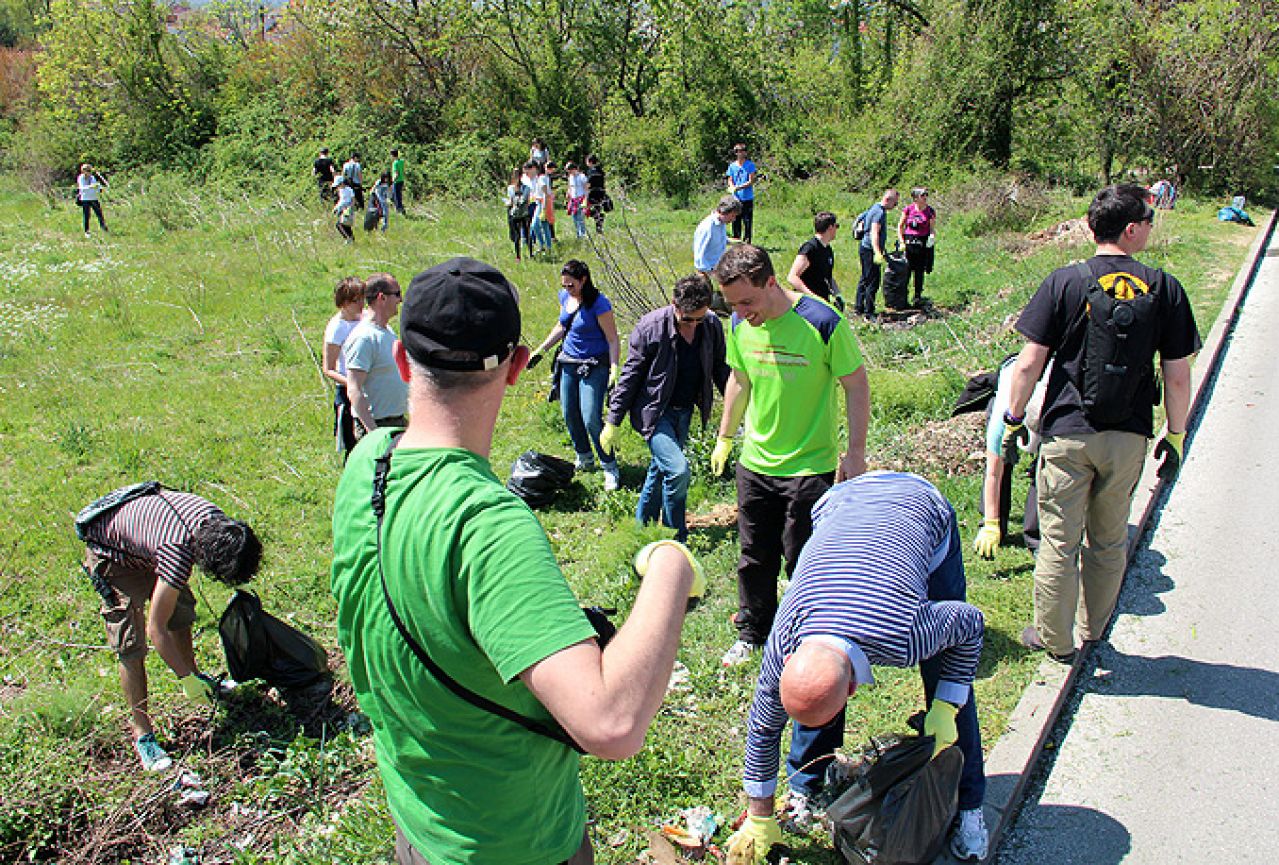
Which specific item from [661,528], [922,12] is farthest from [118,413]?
[922,12]

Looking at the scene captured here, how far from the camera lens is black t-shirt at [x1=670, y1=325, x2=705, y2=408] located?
5.78m

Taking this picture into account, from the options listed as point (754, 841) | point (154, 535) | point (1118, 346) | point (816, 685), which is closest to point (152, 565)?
point (154, 535)

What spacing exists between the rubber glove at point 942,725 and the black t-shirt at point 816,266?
6.78 metres

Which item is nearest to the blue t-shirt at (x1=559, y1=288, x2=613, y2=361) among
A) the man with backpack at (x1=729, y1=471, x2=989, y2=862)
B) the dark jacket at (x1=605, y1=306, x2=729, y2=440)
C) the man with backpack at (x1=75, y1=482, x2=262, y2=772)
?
the dark jacket at (x1=605, y1=306, x2=729, y2=440)

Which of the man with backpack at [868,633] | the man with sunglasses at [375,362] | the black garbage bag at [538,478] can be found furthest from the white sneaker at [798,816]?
the black garbage bag at [538,478]

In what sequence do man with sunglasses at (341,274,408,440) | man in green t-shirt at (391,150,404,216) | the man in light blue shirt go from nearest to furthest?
man with sunglasses at (341,274,408,440) < the man in light blue shirt < man in green t-shirt at (391,150,404,216)

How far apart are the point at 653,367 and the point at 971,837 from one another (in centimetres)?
328

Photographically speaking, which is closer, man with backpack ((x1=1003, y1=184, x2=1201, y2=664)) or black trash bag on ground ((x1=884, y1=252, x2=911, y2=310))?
man with backpack ((x1=1003, y1=184, x2=1201, y2=664))

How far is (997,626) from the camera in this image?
189 inches

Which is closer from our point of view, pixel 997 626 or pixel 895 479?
pixel 895 479

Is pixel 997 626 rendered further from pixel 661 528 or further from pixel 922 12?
pixel 922 12

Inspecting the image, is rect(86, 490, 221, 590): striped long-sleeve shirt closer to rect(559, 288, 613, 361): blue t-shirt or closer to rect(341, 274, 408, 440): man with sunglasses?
rect(341, 274, 408, 440): man with sunglasses

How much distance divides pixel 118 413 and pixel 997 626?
27.7ft

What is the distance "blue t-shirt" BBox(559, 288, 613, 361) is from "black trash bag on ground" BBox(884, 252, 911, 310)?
20.3ft
